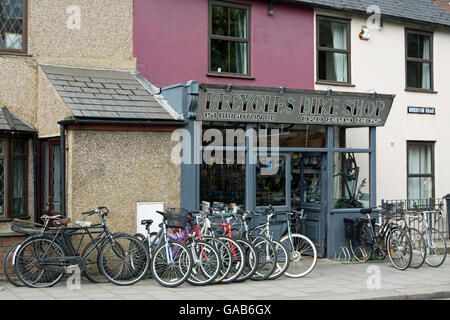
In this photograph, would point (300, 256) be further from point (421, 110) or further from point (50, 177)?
point (421, 110)

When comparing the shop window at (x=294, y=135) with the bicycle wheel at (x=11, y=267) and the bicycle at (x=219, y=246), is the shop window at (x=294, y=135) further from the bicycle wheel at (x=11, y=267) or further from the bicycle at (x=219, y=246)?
the bicycle wheel at (x=11, y=267)

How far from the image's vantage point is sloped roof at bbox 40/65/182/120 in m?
10.2

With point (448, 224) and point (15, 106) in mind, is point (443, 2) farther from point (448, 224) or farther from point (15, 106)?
point (15, 106)

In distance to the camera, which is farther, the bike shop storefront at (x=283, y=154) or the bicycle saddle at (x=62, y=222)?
the bike shop storefront at (x=283, y=154)

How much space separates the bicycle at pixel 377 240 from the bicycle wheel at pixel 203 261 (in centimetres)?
377

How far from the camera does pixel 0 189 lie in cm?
1053

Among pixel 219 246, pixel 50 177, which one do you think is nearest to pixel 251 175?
pixel 219 246

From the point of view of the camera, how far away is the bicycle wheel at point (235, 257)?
31.5 ft

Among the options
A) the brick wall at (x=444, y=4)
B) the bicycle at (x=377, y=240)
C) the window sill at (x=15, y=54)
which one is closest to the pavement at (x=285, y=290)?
the bicycle at (x=377, y=240)

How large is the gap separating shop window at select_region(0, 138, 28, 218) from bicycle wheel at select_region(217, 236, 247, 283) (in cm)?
361

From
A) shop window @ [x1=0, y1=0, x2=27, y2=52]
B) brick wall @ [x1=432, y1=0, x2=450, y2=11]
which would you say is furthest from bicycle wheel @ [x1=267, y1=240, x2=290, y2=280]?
brick wall @ [x1=432, y1=0, x2=450, y2=11]
